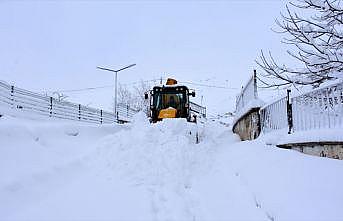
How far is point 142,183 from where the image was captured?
7496mm

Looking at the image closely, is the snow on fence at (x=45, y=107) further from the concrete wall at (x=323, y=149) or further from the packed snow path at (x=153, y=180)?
the concrete wall at (x=323, y=149)

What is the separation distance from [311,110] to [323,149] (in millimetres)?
926

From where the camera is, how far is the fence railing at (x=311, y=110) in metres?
5.40

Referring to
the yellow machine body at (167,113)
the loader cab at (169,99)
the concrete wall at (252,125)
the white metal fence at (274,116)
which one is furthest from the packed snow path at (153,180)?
the loader cab at (169,99)

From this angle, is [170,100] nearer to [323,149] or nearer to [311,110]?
[311,110]

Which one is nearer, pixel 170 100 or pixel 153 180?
pixel 153 180

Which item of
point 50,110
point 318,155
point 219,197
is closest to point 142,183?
point 219,197

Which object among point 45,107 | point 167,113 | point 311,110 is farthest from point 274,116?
point 45,107

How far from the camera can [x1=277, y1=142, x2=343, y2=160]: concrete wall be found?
16.7 ft

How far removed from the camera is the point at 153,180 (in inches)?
301

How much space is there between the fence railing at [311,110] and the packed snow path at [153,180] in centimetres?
61

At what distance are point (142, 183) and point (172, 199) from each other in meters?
1.24

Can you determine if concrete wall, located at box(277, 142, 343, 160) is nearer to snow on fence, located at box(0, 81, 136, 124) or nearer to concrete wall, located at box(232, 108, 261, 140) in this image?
concrete wall, located at box(232, 108, 261, 140)

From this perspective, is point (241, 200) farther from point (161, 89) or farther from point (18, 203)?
point (161, 89)
